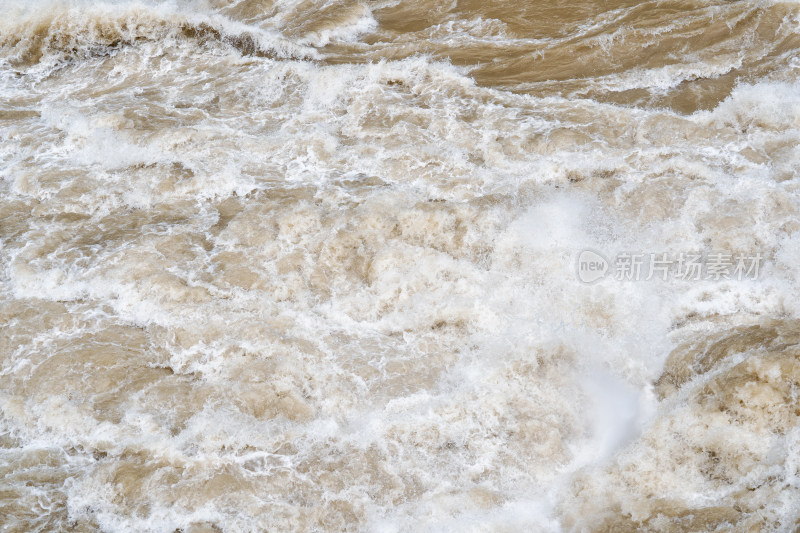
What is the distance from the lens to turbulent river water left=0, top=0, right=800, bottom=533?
12.8 ft

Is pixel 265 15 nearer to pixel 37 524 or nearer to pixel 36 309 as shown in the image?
pixel 36 309

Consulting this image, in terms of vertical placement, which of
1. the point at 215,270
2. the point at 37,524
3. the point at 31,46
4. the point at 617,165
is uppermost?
the point at 31,46

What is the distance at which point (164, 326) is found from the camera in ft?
16.0

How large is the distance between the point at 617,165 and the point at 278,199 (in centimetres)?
287

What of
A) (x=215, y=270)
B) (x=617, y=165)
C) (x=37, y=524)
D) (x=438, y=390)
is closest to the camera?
(x=37, y=524)

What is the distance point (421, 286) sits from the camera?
505 cm

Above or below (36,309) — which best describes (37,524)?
below

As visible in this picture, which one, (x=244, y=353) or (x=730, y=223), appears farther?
(x=730, y=223)

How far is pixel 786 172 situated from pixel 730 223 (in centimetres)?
87

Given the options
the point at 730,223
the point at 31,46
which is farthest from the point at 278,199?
the point at 31,46

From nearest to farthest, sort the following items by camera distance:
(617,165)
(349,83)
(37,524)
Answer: (37,524) < (617,165) < (349,83)

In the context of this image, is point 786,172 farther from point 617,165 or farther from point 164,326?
point 164,326

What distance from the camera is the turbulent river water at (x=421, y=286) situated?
12.8ft

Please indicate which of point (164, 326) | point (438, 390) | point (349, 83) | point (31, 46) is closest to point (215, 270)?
point (164, 326)
